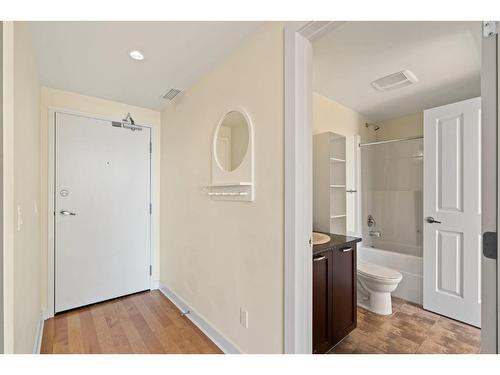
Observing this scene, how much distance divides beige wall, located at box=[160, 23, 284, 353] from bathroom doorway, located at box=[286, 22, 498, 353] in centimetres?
33

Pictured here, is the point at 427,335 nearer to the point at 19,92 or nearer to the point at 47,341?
the point at 47,341

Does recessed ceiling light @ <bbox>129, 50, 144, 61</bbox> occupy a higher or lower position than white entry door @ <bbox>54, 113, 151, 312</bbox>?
higher

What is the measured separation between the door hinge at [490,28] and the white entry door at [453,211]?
1.71 m

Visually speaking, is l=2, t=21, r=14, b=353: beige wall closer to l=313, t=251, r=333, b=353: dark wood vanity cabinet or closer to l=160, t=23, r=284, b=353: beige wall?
l=160, t=23, r=284, b=353: beige wall

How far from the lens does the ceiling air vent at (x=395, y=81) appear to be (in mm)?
2100

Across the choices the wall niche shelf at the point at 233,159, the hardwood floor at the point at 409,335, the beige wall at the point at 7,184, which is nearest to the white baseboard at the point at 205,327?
the hardwood floor at the point at 409,335

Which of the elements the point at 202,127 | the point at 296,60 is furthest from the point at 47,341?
the point at 296,60

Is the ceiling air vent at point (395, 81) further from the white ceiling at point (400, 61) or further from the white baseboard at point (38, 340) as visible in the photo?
the white baseboard at point (38, 340)

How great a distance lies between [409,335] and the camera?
1.86 meters

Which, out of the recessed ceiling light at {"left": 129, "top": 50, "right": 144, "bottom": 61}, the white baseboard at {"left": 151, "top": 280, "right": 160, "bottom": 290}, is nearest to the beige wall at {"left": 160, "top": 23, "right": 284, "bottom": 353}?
the white baseboard at {"left": 151, "top": 280, "right": 160, "bottom": 290}

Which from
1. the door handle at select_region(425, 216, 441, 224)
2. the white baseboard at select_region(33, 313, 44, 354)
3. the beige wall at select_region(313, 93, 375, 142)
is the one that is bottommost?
the white baseboard at select_region(33, 313, 44, 354)

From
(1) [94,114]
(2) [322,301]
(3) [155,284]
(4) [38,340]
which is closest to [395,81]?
(2) [322,301]

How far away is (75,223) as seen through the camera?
2.31 m

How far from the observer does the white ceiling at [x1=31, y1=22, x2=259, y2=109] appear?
143cm
